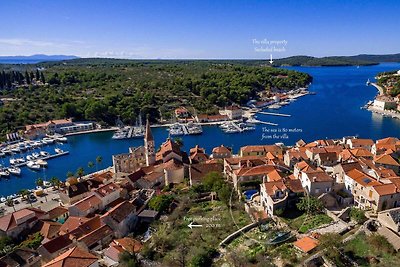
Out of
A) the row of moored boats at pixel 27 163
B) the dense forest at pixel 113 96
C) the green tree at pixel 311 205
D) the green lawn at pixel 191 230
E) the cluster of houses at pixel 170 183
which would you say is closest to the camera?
the green lawn at pixel 191 230

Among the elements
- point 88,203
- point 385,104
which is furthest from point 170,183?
point 385,104

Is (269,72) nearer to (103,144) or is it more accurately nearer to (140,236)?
(103,144)

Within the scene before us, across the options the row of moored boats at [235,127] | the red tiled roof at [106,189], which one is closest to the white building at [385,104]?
the row of moored boats at [235,127]

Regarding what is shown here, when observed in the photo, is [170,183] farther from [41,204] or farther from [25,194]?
[25,194]

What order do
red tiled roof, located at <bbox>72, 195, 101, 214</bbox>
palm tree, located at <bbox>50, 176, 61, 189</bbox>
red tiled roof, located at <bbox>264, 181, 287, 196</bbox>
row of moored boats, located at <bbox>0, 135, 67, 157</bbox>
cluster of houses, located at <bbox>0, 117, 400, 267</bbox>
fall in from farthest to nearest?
row of moored boats, located at <bbox>0, 135, 67, 157</bbox> → palm tree, located at <bbox>50, 176, 61, 189</bbox> → red tiled roof, located at <bbox>72, 195, 101, 214</bbox> → red tiled roof, located at <bbox>264, 181, 287, 196</bbox> → cluster of houses, located at <bbox>0, 117, 400, 267</bbox>

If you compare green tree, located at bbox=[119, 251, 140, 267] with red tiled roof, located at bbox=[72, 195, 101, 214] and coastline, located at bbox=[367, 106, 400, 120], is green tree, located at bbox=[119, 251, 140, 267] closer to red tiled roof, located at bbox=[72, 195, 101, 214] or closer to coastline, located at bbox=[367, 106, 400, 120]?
red tiled roof, located at bbox=[72, 195, 101, 214]

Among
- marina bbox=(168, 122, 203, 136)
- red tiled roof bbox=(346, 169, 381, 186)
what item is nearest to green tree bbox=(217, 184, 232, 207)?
red tiled roof bbox=(346, 169, 381, 186)

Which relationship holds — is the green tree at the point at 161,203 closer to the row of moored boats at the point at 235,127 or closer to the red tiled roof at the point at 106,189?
the red tiled roof at the point at 106,189

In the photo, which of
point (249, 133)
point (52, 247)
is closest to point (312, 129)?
point (249, 133)
